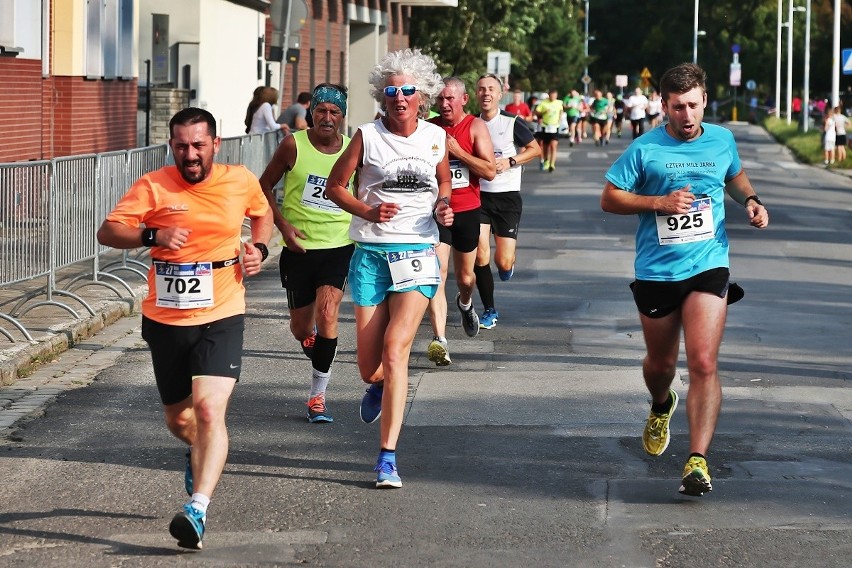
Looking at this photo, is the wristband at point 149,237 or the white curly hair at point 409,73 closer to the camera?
the wristband at point 149,237

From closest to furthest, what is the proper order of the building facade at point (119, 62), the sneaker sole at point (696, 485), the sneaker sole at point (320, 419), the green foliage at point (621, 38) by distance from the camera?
1. the sneaker sole at point (696, 485)
2. the sneaker sole at point (320, 419)
3. the building facade at point (119, 62)
4. the green foliage at point (621, 38)

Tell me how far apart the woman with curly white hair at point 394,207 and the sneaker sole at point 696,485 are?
4.51 ft

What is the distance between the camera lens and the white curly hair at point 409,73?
779 centimetres

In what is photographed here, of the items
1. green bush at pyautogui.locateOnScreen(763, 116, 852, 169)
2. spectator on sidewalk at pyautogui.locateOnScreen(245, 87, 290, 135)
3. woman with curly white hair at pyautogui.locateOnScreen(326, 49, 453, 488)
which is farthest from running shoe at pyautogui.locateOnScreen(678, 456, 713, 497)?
green bush at pyautogui.locateOnScreen(763, 116, 852, 169)

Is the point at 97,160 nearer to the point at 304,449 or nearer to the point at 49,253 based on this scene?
the point at 49,253

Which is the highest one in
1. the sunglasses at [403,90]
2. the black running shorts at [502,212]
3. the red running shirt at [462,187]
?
the sunglasses at [403,90]

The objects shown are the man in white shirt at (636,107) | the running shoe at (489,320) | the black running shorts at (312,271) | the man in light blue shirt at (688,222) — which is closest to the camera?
the man in light blue shirt at (688,222)

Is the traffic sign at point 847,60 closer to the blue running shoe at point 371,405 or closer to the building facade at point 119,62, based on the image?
the building facade at point 119,62

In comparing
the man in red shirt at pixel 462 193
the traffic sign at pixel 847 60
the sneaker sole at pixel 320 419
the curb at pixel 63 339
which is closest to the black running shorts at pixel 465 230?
the man in red shirt at pixel 462 193

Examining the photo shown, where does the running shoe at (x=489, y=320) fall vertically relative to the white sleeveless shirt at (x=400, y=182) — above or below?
below

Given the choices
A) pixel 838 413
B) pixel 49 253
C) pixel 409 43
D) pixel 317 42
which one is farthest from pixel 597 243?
pixel 409 43

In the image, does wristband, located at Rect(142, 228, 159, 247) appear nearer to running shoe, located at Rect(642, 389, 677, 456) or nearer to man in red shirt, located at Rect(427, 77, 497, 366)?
running shoe, located at Rect(642, 389, 677, 456)

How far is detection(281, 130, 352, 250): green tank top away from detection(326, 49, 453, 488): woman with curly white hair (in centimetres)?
125

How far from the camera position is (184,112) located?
21.2ft
